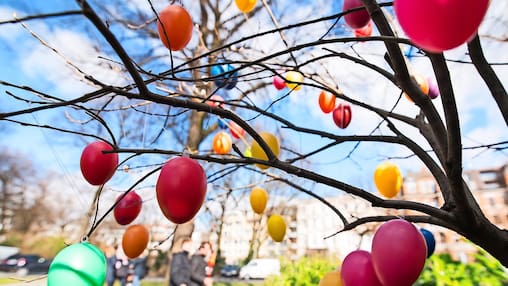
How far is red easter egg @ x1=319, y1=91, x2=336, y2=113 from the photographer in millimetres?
1987

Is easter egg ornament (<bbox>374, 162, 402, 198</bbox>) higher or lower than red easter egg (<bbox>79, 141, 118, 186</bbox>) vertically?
higher

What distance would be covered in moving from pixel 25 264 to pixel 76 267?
716 inches

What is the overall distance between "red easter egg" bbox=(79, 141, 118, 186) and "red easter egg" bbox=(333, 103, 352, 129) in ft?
4.72

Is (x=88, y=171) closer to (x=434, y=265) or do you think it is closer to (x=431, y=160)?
(x=431, y=160)

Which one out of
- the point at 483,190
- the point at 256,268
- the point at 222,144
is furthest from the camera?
the point at 483,190

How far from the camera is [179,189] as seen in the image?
734mm

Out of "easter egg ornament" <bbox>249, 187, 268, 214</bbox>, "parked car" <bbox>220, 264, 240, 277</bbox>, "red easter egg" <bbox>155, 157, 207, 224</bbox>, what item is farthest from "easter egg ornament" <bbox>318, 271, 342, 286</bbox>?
"parked car" <bbox>220, 264, 240, 277</bbox>

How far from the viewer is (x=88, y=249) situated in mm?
939

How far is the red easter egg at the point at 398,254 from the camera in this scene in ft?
2.12

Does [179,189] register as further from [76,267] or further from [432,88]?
[432,88]

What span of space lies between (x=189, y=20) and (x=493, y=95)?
1.03 m

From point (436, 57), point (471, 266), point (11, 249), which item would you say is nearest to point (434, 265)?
point (471, 266)

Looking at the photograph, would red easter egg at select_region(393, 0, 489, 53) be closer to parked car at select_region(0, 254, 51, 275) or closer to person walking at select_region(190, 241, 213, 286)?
person walking at select_region(190, 241, 213, 286)

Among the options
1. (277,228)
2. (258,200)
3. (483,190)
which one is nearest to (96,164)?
(258,200)
